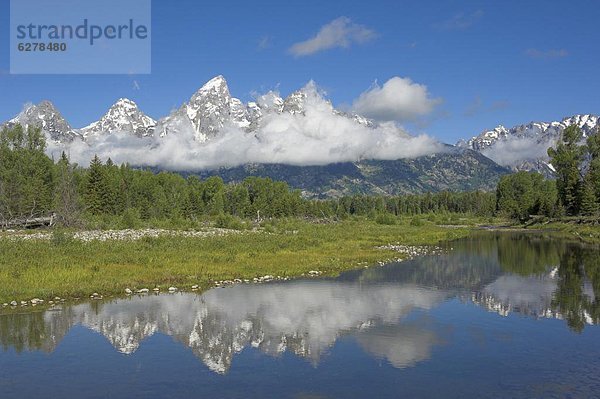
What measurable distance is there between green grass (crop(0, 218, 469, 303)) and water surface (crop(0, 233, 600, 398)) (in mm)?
3783

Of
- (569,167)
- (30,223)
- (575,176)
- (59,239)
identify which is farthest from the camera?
(569,167)

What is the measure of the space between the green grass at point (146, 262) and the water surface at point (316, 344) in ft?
12.4

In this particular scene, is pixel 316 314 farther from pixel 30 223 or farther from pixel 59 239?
pixel 30 223

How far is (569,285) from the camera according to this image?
42.7 meters

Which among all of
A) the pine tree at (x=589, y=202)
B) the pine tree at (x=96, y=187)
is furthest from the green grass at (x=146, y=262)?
the pine tree at (x=589, y=202)

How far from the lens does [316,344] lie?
25969mm

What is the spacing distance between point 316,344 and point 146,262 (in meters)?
27.5

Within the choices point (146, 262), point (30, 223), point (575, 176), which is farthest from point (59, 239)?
point (575, 176)

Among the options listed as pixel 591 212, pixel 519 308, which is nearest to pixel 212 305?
pixel 519 308

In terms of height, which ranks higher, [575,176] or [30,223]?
[575,176]

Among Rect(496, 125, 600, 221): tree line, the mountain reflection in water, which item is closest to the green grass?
the mountain reflection in water

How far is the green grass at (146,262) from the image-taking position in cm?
3769

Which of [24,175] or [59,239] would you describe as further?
[24,175]

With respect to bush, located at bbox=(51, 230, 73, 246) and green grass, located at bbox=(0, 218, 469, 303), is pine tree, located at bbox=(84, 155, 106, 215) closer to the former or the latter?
green grass, located at bbox=(0, 218, 469, 303)
